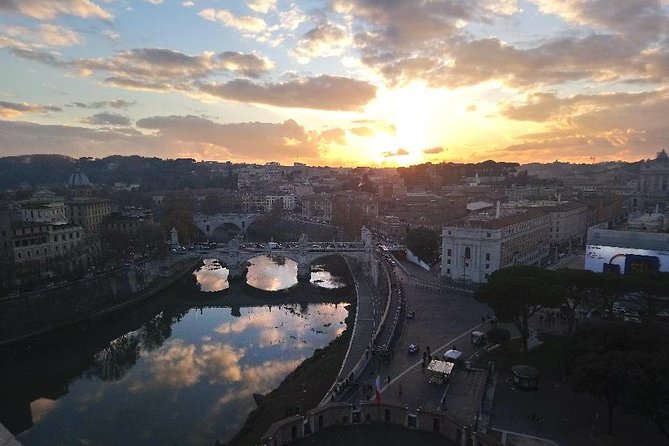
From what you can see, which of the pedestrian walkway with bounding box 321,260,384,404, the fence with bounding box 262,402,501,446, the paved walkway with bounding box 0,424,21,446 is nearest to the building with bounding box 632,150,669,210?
the pedestrian walkway with bounding box 321,260,384,404

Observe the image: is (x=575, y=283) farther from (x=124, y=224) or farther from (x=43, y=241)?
(x=124, y=224)

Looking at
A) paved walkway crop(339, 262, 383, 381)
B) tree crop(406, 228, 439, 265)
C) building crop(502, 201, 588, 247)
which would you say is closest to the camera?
paved walkway crop(339, 262, 383, 381)

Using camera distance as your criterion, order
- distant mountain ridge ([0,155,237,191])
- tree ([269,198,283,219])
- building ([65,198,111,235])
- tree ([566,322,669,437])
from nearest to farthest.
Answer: tree ([566,322,669,437]) → building ([65,198,111,235]) → tree ([269,198,283,219]) → distant mountain ridge ([0,155,237,191])

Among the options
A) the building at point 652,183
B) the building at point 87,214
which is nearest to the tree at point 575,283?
the building at point 87,214

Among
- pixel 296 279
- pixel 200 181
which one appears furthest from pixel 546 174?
pixel 296 279

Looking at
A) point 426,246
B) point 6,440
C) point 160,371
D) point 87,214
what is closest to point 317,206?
point 87,214

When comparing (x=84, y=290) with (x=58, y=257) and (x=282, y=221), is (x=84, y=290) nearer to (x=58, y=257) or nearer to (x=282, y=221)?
(x=58, y=257)

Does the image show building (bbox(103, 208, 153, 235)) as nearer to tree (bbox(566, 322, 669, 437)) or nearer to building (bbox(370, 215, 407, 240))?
building (bbox(370, 215, 407, 240))
